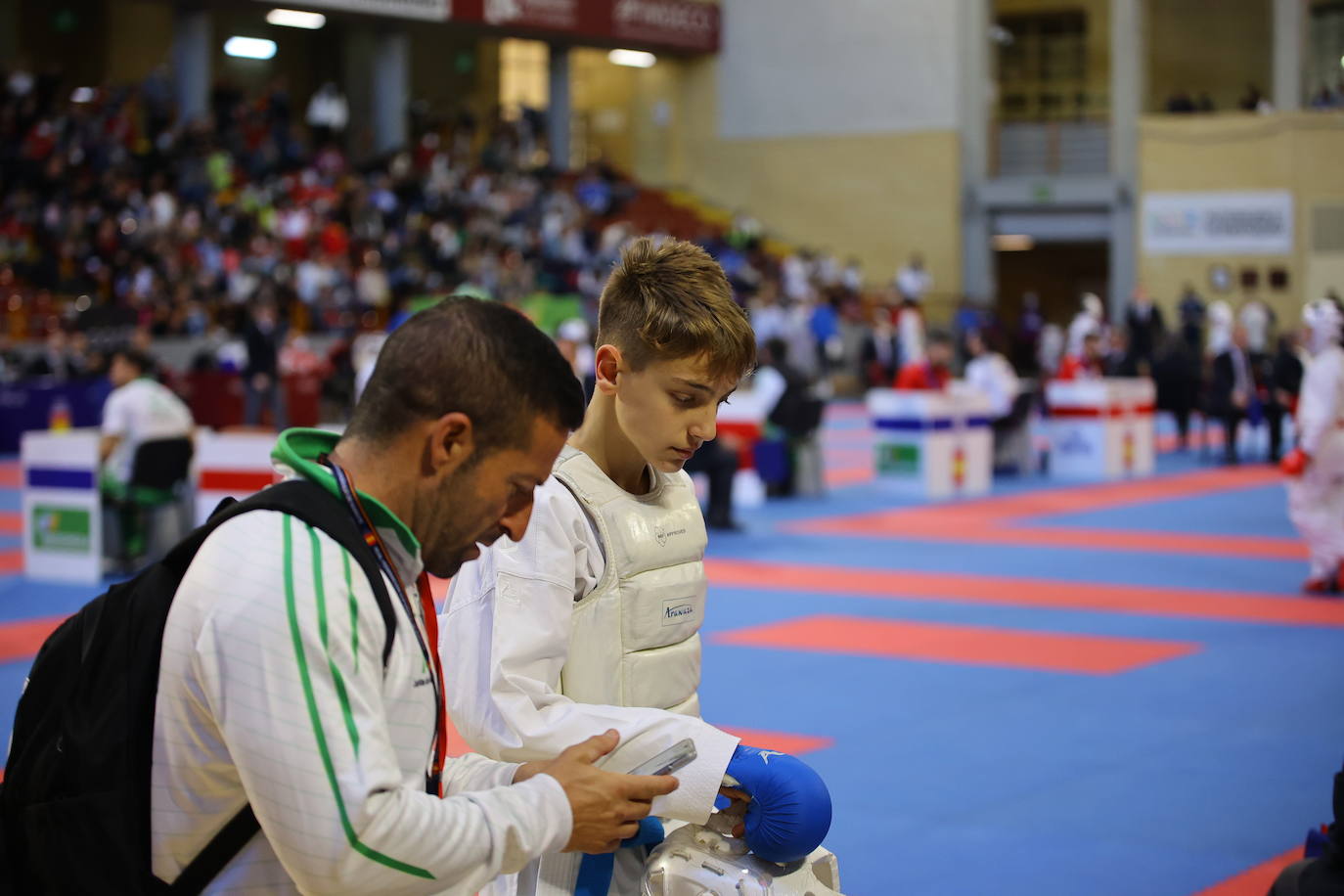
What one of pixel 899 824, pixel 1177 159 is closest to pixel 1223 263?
pixel 1177 159

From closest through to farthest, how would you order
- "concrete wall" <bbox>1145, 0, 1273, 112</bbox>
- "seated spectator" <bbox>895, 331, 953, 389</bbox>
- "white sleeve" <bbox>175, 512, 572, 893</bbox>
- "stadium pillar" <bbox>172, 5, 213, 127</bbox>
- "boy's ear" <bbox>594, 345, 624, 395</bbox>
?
"white sleeve" <bbox>175, 512, 572, 893</bbox>
"boy's ear" <bbox>594, 345, 624, 395</bbox>
"seated spectator" <bbox>895, 331, 953, 389</bbox>
"stadium pillar" <bbox>172, 5, 213, 127</bbox>
"concrete wall" <bbox>1145, 0, 1273, 112</bbox>

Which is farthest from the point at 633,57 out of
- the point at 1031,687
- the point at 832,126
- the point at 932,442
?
the point at 1031,687

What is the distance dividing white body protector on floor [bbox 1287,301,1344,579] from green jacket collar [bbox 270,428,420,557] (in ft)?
27.1

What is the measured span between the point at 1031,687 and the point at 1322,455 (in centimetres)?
334

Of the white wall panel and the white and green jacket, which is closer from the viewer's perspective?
the white and green jacket

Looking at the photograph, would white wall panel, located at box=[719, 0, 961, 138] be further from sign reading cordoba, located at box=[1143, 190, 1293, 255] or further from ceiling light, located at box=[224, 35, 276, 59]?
ceiling light, located at box=[224, 35, 276, 59]

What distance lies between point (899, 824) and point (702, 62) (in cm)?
3360

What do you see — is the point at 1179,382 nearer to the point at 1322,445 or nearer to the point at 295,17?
the point at 1322,445

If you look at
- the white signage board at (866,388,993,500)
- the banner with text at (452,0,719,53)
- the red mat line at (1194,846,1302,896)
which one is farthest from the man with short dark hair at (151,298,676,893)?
the banner with text at (452,0,719,53)

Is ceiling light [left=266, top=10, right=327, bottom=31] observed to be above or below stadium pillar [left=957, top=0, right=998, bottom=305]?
above

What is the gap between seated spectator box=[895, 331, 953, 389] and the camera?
15.6m

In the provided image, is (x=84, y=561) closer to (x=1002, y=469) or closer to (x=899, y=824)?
(x=899, y=824)

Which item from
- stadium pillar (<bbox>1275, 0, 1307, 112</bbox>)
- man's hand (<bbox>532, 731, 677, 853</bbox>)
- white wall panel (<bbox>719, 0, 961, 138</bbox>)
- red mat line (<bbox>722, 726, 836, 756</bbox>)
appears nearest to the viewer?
man's hand (<bbox>532, 731, 677, 853</bbox>)

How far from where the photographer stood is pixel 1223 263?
32.0 metres
